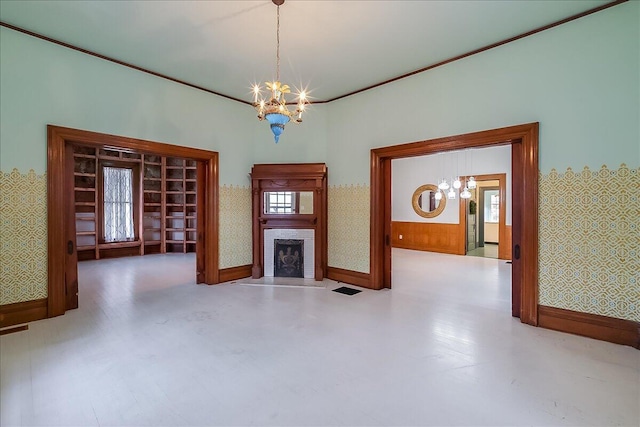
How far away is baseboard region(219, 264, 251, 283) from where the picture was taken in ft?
16.8

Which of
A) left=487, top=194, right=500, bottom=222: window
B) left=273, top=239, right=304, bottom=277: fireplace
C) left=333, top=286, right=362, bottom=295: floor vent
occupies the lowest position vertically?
left=333, top=286, right=362, bottom=295: floor vent

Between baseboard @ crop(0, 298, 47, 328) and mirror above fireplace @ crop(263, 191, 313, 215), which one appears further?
mirror above fireplace @ crop(263, 191, 313, 215)

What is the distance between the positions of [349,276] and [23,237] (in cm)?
430

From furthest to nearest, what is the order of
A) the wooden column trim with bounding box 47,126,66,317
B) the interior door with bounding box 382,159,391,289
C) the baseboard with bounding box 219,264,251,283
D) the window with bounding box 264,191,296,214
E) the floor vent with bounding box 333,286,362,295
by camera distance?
the window with bounding box 264,191,296,214 < the baseboard with bounding box 219,264,251,283 < the interior door with bounding box 382,159,391,289 < the floor vent with bounding box 333,286,362,295 < the wooden column trim with bounding box 47,126,66,317

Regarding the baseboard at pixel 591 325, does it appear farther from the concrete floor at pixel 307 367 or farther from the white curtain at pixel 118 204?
the white curtain at pixel 118 204

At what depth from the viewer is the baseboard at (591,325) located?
2.80m

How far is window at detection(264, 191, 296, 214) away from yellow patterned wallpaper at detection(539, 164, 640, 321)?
142 inches

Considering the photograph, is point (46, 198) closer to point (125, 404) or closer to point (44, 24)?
point (44, 24)

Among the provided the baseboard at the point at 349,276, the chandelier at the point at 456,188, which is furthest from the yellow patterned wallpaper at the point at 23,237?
the chandelier at the point at 456,188

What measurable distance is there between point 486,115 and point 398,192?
253 inches

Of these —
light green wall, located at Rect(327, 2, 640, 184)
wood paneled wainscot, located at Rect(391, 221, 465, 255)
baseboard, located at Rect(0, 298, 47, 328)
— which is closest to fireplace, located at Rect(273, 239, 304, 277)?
light green wall, located at Rect(327, 2, 640, 184)

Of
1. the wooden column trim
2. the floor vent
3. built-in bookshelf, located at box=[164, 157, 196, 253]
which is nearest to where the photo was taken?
the wooden column trim

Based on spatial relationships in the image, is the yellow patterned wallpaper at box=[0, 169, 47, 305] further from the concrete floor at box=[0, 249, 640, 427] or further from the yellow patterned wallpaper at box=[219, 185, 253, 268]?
the yellow patterned wallpaper at box=[219, 185, 253, 268]

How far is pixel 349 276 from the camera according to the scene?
509 centimetres
